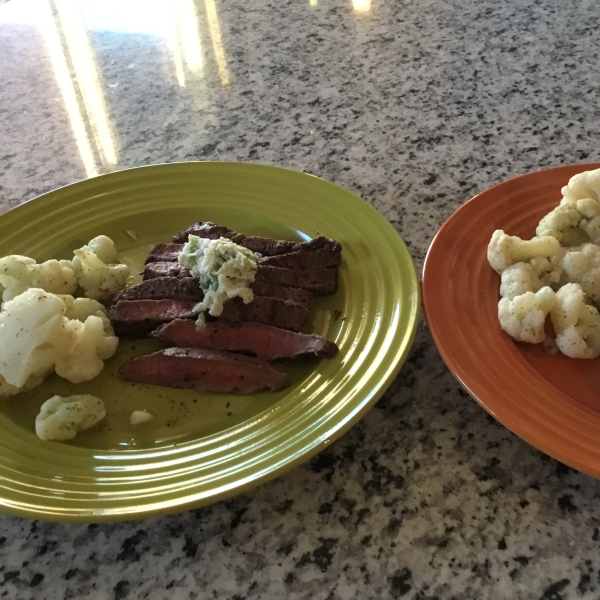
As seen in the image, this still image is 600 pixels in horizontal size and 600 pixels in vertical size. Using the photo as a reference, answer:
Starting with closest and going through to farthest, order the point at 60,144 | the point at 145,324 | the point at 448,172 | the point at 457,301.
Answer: the point at 457,301 < the point at 145,324 < the point at 448,172 < the point at 60,144

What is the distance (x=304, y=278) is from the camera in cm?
96

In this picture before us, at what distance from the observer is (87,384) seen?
34.8 inches

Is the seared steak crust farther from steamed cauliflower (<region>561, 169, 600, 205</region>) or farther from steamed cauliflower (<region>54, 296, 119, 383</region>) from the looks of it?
steamed cauliflower (<region>561, 169, 600, 205</region>)

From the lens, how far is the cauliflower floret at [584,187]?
86 cm

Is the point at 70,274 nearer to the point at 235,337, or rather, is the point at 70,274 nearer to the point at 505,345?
the point at 235,337

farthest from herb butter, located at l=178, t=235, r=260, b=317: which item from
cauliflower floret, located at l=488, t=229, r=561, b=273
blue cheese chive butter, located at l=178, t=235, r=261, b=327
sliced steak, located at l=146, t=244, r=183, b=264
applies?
cauliflower floret, located at l=488, t=229, r=561, b=273

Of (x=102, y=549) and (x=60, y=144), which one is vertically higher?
(x=60, y=144)

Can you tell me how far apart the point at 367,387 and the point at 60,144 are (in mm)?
1123

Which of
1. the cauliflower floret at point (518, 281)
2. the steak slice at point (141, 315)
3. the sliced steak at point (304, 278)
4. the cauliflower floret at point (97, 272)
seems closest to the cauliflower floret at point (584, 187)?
the cauliflower floret at point (518, 281)

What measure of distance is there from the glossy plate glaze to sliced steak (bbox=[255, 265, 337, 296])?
0.17 metres

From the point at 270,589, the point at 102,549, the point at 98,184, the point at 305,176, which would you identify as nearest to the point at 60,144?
the point at 98,184

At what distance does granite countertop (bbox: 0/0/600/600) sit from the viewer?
647mm

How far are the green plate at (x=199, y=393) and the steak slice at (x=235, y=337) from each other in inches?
1.4

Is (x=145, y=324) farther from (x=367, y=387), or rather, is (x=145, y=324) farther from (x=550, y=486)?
(x=550, y=486)
